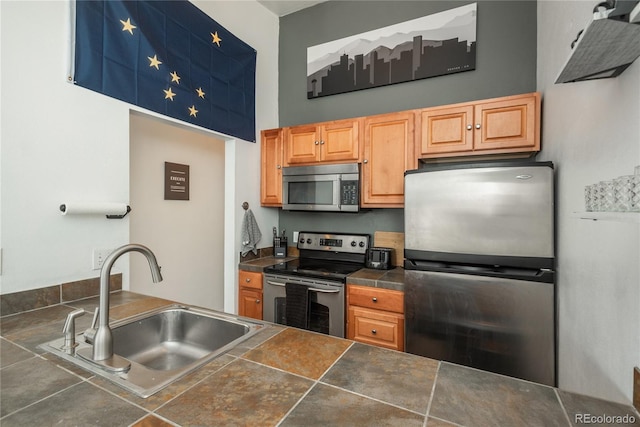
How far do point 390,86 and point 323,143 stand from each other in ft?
2.78

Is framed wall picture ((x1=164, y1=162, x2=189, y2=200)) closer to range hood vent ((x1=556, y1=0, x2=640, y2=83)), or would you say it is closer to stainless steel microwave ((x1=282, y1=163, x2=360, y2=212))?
stainless steel microwave ((x1=282, y1=163, x2=360, y2=212))

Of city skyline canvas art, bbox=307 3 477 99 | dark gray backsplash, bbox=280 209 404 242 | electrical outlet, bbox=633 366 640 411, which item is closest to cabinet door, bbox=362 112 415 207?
dark gray backsplash, bbox=280 209 404 242

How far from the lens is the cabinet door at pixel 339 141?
98.1 inches

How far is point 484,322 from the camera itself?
5.55 feet

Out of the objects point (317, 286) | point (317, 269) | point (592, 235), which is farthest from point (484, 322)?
point (317, 269)

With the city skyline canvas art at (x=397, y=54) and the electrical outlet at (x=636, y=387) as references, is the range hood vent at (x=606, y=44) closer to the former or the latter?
the electrical outlet at (x=636, y=387)

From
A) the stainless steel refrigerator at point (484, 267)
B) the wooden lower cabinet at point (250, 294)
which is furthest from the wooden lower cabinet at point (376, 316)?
the wooden lower cabinet at point (250, 294)

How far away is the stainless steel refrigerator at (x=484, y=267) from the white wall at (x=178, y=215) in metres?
1.98

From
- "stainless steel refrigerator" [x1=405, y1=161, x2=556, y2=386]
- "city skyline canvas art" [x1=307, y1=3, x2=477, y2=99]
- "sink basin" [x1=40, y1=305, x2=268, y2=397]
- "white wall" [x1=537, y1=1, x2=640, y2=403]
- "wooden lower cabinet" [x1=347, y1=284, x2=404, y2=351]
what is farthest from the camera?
"city skyline canvas art" [x1=307, y1=3, x2=477, y2=99]

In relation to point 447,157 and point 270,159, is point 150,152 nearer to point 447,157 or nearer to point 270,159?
point 270,159

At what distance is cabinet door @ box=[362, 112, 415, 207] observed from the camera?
2.28 meters

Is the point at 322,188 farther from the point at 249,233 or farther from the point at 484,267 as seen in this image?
the point at 484,267

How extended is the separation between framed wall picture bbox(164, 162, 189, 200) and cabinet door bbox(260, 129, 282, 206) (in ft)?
2.71

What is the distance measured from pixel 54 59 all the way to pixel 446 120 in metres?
2.40
